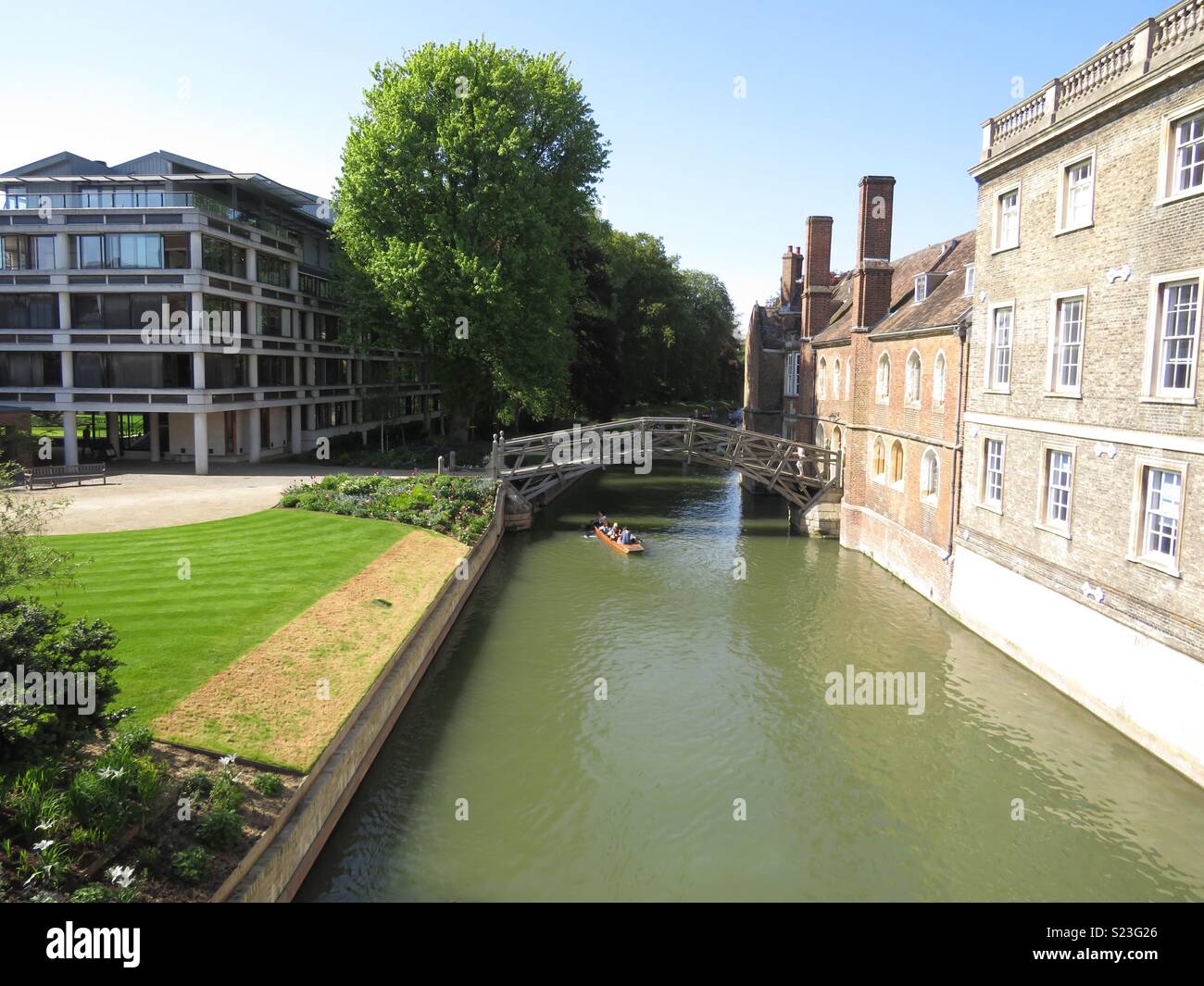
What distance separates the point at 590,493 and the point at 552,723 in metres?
28.9

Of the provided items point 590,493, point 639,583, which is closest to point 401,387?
point 590,493

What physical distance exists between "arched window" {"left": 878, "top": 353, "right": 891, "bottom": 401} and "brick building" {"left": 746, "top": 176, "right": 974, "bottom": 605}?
4 cm

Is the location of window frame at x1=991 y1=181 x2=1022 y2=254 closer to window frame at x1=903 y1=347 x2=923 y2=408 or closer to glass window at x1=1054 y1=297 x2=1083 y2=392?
glass window at x1=1054 y1=297 x2=1083 y2=392

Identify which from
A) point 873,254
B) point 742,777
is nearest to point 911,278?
point 873,254

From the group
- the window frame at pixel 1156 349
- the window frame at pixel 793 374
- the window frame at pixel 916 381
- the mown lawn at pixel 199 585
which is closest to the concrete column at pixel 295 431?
the mown lawn at pixel 199 585

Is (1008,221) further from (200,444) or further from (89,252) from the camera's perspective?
(89,252)

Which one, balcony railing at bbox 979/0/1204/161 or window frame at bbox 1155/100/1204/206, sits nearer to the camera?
balcony railing at bbox 979/0/1204/161

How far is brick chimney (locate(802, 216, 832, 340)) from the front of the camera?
3762 centimetres

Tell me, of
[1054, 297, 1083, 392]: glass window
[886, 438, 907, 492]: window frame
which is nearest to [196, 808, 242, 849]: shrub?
[1054, 297, 1083, 392]: glass window

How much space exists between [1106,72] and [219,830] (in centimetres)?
1865

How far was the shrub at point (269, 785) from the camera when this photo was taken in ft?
36.2

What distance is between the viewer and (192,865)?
905 centimetres

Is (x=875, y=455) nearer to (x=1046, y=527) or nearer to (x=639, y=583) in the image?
A: (x=639, y=583)
